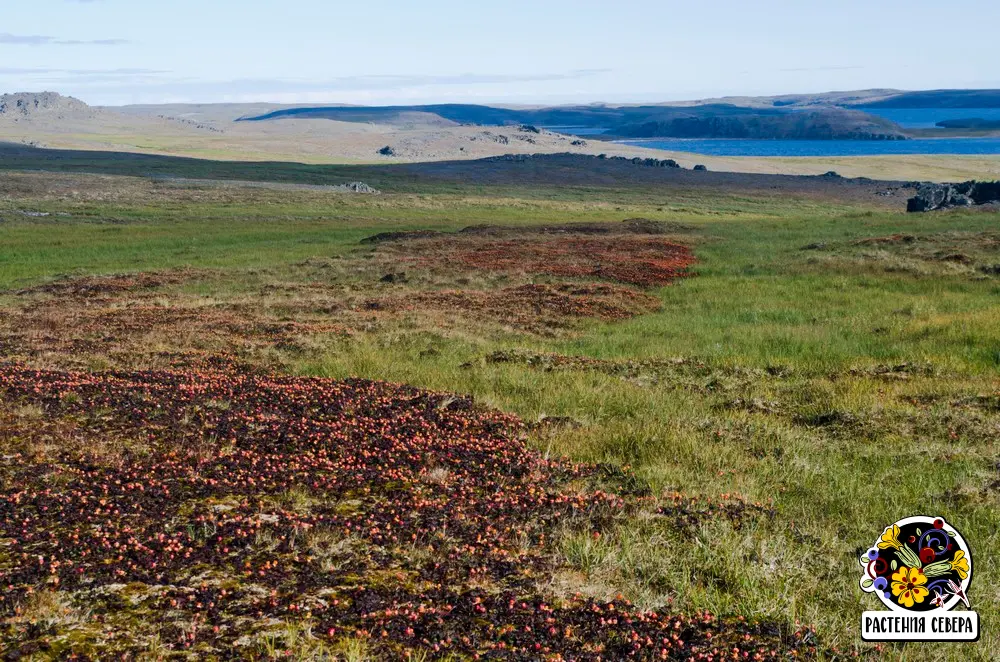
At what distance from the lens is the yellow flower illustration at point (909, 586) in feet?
20.6

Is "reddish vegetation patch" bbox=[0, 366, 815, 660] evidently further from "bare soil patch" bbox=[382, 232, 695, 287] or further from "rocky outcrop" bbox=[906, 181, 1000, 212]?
"rocky outcrop" bbox=[906, 181, 1000, 212]

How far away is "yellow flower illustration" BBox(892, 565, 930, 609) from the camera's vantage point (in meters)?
6.29

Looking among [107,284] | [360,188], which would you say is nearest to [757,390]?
[107,284]

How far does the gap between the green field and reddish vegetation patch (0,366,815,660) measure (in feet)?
2.07

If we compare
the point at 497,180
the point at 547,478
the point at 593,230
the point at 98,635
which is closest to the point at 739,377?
the point at 547,478

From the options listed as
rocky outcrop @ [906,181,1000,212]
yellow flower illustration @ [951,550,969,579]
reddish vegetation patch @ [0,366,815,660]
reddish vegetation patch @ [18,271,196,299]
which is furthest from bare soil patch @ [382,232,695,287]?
rocky outcrop @ [906,181,1000,212]

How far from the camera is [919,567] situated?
6.40 m

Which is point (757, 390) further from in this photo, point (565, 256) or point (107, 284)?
point (107, 284)

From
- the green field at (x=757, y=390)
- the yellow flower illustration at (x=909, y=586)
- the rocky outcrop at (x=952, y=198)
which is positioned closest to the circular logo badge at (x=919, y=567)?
the yellow flower illustration at (x=909, y=586)

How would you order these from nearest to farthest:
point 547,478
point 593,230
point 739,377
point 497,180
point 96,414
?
point 547,478 < point 96,414 < point 739,377 < point 593,230 < point 497,180

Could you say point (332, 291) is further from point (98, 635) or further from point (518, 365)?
point (98, 635)

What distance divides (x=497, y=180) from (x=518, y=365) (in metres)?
108

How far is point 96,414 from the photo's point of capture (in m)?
11.2

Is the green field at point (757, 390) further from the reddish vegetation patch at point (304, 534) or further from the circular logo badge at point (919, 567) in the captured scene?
the reddish vegetation patch at point (304, 534)
